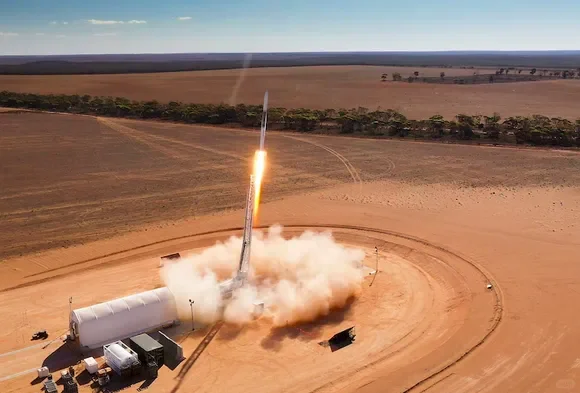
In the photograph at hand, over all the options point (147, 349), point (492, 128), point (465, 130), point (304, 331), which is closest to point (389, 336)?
point (304, 331)

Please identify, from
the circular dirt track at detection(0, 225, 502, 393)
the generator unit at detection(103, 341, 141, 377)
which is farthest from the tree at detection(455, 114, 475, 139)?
the generator unit at detection(103, 341, 141, 377)

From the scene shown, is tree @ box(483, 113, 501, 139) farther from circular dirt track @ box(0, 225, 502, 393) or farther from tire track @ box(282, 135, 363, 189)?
circular dirt track @ box(0, 225, 502, 393)

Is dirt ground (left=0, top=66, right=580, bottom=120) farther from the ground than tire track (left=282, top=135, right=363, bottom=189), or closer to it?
farther from the ground

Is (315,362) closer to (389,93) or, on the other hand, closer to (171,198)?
(171,198)

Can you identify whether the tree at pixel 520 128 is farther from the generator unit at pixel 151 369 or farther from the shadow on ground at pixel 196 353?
the generator unit at pixel 151 369

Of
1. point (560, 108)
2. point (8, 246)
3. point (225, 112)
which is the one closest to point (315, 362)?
point (8, 246)

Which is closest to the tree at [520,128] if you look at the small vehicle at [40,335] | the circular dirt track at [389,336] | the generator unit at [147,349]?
the circular dirt track at [389,336]

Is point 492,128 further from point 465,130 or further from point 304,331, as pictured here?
point 304,331
